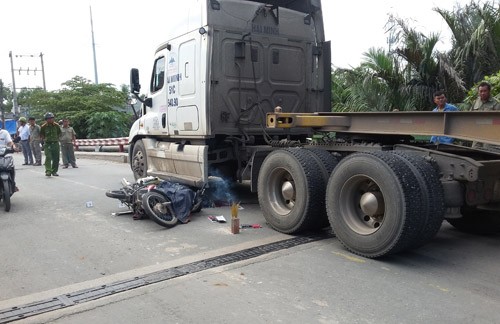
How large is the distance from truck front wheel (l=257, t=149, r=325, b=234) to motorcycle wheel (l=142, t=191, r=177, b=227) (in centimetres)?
128

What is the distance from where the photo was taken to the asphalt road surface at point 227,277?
330 centimetres

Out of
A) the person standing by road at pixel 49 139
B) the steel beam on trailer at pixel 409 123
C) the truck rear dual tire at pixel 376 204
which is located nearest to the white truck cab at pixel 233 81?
the steel beam on trailer at pixel 409 123

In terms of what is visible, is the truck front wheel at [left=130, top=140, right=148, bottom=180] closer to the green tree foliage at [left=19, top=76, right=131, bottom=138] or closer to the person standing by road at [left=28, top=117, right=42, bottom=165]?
the person standing by road at [left=28, top=117, right=42, bottom=165]

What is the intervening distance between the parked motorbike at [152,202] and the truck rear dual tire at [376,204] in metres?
2.31

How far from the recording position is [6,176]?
23.8 feet

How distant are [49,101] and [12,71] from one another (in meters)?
19.6

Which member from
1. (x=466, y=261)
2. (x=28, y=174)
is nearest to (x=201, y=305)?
(x=466, y=261)

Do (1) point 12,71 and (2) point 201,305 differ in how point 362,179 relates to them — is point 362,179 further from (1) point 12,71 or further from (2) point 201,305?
(1) point 12,71

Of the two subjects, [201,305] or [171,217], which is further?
[171,217]

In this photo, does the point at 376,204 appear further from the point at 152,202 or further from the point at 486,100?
the point at 486,100

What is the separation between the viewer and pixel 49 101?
31.8 meters

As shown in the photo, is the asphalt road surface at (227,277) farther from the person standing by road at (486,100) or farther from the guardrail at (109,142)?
the guardrail at (109,142)

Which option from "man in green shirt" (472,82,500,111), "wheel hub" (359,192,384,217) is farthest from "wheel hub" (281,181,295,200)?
"man in green shirt" (472,82,500,111)

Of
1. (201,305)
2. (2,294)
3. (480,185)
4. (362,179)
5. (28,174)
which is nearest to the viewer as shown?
(201,305)
